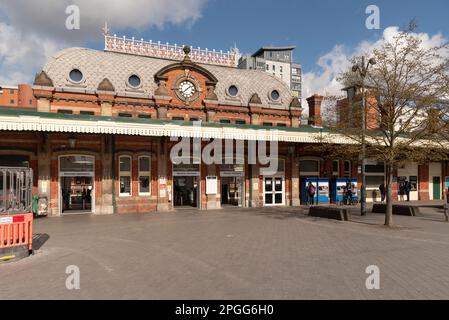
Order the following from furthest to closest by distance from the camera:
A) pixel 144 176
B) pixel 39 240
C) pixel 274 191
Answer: pixel 274 191, pixel 144 176, pixel 39 240

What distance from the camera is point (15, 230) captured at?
28.6 ft

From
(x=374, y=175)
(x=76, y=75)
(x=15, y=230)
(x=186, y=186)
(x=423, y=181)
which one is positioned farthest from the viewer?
(x=423, y=181)

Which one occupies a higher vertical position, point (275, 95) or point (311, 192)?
point (275, 95)

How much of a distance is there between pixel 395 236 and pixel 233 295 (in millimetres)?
8354

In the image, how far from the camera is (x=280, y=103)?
26125 mm

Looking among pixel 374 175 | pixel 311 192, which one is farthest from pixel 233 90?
pixel 374 175

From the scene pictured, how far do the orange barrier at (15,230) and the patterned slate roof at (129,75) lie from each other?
534 inches

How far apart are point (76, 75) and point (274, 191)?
1545cm

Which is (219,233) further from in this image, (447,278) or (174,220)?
(447,278)

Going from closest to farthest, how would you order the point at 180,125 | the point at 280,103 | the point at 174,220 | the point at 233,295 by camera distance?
the point at 233,295 → the point at 174,220 → the point at 180,125 → the point at 280,103

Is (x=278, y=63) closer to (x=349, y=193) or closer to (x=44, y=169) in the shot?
(x=349, y=193)

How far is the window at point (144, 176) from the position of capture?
20172mm

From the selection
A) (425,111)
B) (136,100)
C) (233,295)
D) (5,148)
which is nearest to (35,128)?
(5,148)

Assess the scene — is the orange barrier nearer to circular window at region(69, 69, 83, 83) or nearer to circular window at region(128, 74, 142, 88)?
circular window at region(69, 69, 83, 83)
